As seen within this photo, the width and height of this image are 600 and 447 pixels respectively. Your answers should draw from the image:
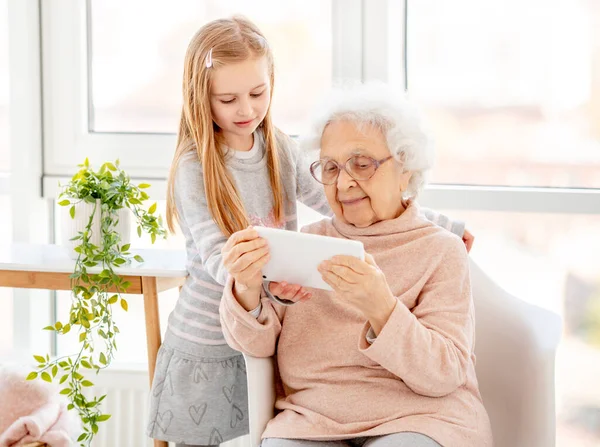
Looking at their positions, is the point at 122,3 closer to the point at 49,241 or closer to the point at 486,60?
the point at 49,241

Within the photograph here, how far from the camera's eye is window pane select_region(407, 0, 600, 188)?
238cm

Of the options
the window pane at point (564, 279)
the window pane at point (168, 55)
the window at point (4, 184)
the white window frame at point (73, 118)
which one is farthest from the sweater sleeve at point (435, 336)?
the window at point (4, 184)

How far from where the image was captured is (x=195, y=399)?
2016 mm

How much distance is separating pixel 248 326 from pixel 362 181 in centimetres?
37

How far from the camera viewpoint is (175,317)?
208cm

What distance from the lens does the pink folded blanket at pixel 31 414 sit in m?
2.21

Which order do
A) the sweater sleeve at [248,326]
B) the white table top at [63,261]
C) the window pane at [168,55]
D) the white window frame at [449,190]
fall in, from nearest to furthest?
the sweater sleeve at [248,326] → the white table top at [63,261] → the white window frame at [449,190] → the window pane at [168,55]

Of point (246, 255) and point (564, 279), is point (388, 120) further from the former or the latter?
point (564, 279)

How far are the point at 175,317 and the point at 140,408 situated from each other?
2.17ft

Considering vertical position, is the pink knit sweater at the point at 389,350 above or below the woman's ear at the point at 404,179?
below

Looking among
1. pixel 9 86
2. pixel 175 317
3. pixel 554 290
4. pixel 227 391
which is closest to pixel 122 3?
pixel 9 86

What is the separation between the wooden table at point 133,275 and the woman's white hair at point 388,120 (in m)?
0.57

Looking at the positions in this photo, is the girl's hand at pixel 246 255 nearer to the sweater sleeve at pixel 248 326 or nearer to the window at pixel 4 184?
the sweater sleeve at pixel 248 326

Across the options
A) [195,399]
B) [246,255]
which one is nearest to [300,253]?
[246,255]
